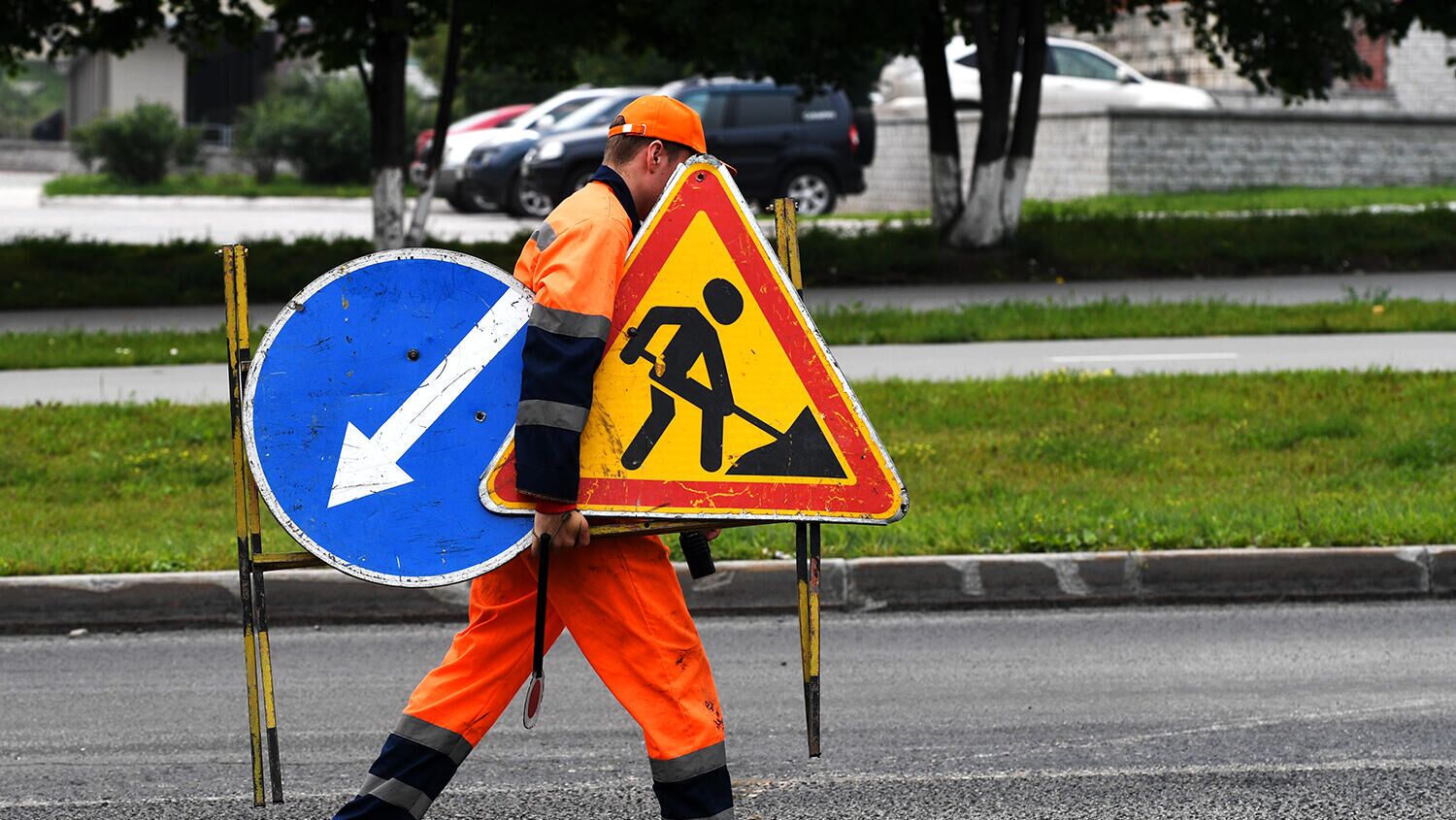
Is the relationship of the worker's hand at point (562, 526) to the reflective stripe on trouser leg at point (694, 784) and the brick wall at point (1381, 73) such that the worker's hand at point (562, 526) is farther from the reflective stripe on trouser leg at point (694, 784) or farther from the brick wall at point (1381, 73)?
the brick wall at point (1381, 73)

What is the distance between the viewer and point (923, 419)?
10125 millimetres

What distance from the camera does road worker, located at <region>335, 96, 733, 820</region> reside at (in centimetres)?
380

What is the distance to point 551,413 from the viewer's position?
380 centimetres

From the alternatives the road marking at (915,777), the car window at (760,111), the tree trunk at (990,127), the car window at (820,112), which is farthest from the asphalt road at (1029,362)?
the car window at (760,111)

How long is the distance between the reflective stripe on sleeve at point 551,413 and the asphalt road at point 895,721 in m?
1.41

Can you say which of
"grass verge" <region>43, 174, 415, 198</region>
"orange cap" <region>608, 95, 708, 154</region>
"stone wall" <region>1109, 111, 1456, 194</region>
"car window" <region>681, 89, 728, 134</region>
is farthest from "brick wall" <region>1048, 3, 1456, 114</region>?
"orange cap" <region>608, 95, 708, 154</region>

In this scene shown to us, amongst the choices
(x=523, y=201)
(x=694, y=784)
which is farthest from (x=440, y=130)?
(x=694, y=784)

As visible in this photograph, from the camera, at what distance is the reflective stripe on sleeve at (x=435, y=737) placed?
4.05 metres

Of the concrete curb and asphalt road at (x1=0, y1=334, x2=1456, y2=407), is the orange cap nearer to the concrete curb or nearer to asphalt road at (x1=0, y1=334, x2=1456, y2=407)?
the concrete curb

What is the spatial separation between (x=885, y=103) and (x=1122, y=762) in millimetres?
25296

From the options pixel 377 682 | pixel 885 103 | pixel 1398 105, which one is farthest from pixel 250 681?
pixel 1398 105

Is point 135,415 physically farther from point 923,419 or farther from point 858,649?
point 858,649

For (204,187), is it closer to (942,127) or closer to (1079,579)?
(942,127)

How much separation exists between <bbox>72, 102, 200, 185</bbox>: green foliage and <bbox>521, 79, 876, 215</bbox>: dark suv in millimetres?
15294
